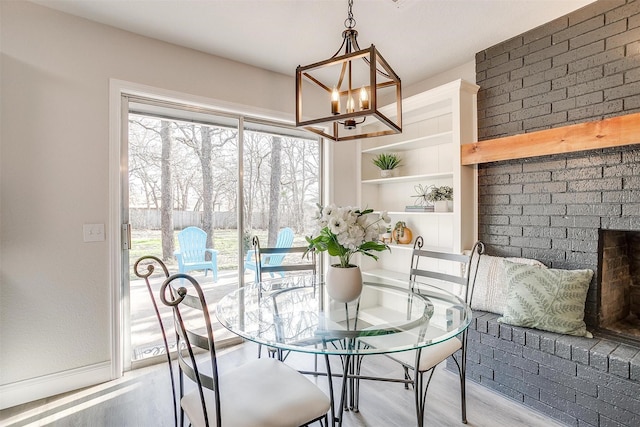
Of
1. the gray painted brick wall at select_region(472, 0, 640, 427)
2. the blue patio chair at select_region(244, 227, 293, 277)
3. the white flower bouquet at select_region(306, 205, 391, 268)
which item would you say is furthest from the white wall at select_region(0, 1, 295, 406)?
the gray painted brick wall at select_region(472, 0, 640, 427)

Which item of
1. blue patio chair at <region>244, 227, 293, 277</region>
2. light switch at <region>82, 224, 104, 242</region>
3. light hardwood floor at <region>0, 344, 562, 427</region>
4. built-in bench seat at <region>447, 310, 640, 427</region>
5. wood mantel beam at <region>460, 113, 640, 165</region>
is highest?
wood mantel beam at <region>460, 113, 640, 165</region>

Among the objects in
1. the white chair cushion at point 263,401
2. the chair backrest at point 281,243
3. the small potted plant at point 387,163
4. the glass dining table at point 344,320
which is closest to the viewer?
the white chair cushion at point 263,401

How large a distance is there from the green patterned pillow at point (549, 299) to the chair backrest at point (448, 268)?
0.92 ft

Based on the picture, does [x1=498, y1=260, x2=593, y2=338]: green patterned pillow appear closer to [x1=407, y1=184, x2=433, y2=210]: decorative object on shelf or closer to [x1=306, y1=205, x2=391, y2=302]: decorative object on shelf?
[x1=306, y1=205, x2=391, y2=302]: decorative object on shelf

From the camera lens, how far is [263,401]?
128 centimetres

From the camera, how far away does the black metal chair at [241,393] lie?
1081mm

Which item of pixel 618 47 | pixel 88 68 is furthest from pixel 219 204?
pixel 618 47

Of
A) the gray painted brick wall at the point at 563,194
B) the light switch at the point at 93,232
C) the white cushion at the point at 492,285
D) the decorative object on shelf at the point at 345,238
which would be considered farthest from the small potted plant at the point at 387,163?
the light switch at the point at 93,232

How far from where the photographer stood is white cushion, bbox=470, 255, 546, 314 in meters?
2.32

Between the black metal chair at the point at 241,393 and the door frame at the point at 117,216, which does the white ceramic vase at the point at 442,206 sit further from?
the door frame at the point at 117,216

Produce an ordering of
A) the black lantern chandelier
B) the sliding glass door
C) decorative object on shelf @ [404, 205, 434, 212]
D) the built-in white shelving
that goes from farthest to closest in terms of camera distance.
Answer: decorative object on shelf @ [404, 205, 434, 212] < the built-in white shelving < the sliding glass door < the black lantern chandelier

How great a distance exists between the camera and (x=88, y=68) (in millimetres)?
2270

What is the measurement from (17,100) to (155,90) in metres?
0.83

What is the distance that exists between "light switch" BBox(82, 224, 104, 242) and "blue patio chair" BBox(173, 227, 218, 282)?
58 cm
